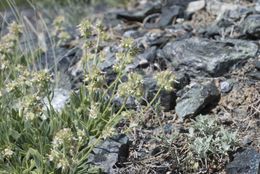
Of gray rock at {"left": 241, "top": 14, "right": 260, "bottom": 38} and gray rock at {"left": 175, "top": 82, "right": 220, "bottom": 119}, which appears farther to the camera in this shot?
gray rock at {"left": 241, "top": 14, "right": 260, "bottom": 38}

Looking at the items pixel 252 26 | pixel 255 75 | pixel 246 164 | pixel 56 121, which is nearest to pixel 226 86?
pixel 255 75

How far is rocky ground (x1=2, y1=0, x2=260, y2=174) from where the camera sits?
124 inches

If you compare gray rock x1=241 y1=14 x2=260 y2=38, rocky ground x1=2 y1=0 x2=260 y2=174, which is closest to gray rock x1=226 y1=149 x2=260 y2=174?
rocky ground x1=2 y1=0 x2=260 y2=174

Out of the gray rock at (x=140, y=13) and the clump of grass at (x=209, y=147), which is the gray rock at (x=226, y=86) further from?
the gray rock at (x=140, y=13)

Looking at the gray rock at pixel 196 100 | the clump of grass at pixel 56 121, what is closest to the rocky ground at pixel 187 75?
the gray rock at pixel 196 100

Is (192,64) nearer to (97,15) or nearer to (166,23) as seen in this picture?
(166,23)

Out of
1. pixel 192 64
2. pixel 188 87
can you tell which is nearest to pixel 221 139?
pixel 188 87

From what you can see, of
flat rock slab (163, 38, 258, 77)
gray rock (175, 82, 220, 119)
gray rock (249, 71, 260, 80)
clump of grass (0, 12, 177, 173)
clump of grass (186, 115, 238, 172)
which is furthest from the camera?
→ flat rock slab (163, 38, 258, 77)

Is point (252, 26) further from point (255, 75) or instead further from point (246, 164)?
point (246, 164)

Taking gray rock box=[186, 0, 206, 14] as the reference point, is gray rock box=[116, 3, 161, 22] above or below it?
below

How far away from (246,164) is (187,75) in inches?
42.3

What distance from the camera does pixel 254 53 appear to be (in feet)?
12.6

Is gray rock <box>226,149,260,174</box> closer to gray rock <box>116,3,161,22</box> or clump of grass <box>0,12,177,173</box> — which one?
clump of grass <box>0,12,177,173</box>

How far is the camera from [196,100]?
11.6 ft
